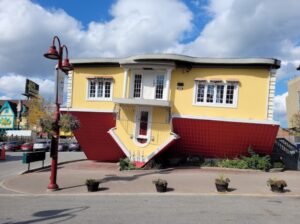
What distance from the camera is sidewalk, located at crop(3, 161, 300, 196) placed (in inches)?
511

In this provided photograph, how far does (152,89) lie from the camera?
20.6 m

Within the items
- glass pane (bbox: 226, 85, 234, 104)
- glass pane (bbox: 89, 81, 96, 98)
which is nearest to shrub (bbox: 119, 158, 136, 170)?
glass pane (bbox: 89, 81, 96, 98)

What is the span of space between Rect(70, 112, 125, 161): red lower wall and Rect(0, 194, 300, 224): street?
957 centimetres

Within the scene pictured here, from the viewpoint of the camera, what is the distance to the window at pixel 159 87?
67.3ft

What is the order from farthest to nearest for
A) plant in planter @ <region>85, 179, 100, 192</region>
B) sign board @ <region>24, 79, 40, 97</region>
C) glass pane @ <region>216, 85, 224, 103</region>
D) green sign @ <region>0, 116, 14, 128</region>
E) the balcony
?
green sign @ <region>0, 116, 14, 128</region>, sign board @ <region>24, 79, 40, 97</region>, glass pane @ <region>216, 85, 224, 103</region>, the balcony, plant in planter @ <region>85, 179, 100, 192</region>

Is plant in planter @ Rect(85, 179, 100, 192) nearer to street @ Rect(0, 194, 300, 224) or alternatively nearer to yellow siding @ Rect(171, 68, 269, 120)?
street @ Rect(0, 194, 300, 224)

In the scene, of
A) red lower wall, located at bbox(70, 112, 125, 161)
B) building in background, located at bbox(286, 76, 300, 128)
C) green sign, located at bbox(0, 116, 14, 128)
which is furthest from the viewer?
green sign, located at bbox(0, 116, 14, 128)

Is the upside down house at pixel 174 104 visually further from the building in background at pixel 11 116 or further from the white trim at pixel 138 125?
the building in background at pixel 11 116

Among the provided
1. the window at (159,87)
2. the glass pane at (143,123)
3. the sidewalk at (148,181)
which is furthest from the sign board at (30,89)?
the sidewalk at (148,181)

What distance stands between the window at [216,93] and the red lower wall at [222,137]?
121cm

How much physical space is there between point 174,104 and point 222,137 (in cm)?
357

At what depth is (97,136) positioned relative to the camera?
22.0 m

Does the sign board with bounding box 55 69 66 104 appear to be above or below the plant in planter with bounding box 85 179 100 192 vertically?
above

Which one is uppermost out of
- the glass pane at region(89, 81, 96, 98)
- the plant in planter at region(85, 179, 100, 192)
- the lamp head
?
the lamp head
